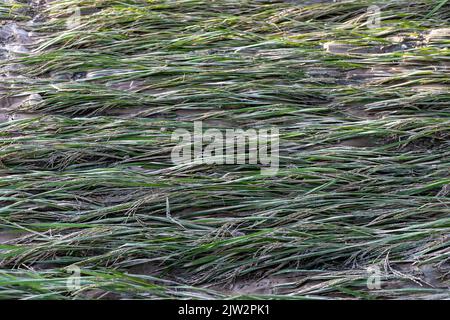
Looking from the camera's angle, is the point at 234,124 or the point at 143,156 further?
the point at 234,124

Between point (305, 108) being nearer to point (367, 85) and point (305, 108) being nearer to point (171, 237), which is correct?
→ point (367, 85)

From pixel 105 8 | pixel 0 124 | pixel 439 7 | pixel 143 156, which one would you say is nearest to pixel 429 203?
pixel 143 156

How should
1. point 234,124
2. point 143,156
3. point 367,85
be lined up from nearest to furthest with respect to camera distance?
point 143,156 → point 234,124 → point 367,85

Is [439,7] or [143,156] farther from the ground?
[439,7]

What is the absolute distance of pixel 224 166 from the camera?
2811 mm

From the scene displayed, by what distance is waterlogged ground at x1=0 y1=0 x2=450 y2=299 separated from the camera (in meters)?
2.40

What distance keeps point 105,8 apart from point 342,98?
145 centimetres

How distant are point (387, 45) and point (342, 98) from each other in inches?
22.0

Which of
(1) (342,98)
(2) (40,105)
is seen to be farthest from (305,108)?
(2) (40,105)

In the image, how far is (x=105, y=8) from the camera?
3.90m

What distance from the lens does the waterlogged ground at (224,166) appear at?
240cm
